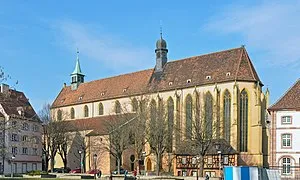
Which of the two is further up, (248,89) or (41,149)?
(248,89)

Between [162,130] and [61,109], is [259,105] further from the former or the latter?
[61,109]

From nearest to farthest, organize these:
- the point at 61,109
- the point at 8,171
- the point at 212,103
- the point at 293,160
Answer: the point at 293,160, the point at 212,103, the point at 8,171, the point at 61,109

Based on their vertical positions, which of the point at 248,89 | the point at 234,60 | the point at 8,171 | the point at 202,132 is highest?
the point at 234,60

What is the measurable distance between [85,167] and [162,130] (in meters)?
22.4

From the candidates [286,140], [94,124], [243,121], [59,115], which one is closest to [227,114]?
[243,121]

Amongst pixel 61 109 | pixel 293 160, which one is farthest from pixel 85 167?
pixel 293 160

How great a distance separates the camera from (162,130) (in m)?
68.9

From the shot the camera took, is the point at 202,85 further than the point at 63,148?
No

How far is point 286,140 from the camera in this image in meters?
61.4

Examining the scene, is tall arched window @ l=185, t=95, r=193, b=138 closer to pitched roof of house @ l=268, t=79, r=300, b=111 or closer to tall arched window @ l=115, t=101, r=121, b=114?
pitched roof of house @ l=268, t=79, r=300, b=111

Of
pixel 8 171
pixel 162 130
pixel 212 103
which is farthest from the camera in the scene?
pixel 8 171

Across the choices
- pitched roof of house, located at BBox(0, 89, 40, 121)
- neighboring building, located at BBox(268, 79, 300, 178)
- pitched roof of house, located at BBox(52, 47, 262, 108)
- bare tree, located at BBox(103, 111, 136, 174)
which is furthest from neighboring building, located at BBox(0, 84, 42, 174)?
neighboring building, located at BBox(268, 79, 300, 178)

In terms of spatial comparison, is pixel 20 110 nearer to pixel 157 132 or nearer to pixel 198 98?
pixel 157 132

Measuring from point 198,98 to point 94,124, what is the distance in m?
22.4
